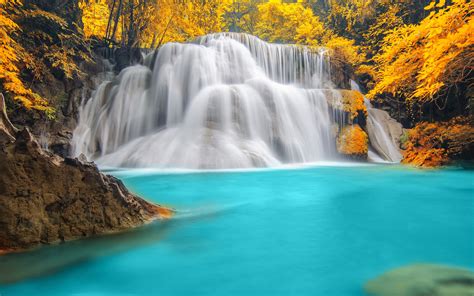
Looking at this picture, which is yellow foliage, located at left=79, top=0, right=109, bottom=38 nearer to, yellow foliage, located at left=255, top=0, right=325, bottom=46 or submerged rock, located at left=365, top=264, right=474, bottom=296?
yellow foliage, located at left=255, top=0, right=325, bottom=46

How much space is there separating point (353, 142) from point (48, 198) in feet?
33.8

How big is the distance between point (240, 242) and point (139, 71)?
11.3m

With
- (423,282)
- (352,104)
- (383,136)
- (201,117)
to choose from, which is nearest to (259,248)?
(423,282)

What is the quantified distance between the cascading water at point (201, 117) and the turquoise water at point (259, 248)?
14.0ft

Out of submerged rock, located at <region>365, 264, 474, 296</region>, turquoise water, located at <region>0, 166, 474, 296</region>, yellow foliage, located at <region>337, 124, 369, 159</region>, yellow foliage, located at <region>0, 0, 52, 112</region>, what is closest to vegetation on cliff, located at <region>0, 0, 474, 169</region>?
yellow foliage, located at <region>0, 0, 52, 112</region>

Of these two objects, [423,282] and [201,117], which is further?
[201,117]

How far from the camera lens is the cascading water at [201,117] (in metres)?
9.66

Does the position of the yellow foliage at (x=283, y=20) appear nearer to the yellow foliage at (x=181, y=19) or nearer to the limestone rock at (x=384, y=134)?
the yellow foliage at (x=181, y=19)

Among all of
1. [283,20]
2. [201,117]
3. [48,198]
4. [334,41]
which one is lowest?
[48,198]

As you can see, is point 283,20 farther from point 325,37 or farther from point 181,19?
point 181,19

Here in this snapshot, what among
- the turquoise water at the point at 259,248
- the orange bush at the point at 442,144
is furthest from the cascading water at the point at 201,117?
the turquoise water at the point at 259,248

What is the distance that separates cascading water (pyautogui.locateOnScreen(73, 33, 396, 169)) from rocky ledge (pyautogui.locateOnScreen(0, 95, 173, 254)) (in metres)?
5.91

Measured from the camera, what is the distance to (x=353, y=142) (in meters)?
11.4

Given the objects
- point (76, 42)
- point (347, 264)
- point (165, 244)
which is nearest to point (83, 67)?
point (76, 42)
